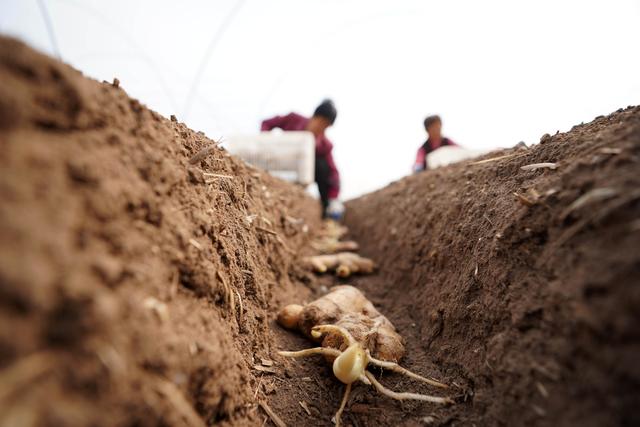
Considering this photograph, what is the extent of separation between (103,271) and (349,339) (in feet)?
3.19

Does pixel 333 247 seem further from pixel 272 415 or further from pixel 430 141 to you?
pixel 430 141

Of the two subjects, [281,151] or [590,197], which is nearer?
[590,197]

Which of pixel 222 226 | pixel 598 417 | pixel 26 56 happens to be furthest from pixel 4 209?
pixel 598 417

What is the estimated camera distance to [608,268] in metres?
0.81

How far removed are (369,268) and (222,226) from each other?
1.66m

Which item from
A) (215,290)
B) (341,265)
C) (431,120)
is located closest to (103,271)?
(215,290)

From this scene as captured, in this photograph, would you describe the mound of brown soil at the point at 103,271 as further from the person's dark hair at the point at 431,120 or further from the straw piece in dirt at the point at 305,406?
the person's dark hair at the point at 431,120

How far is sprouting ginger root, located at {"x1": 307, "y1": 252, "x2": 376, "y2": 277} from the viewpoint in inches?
105

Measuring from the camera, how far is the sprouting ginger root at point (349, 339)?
127cm

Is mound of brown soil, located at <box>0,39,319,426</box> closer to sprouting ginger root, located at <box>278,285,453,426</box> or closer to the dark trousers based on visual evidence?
sprouting ginger root, located at <box>278,285,453,426</box>

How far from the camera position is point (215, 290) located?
1.17m

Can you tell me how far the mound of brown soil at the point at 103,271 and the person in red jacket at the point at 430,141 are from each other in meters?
5.71

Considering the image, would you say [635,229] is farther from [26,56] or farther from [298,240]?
[298,240]


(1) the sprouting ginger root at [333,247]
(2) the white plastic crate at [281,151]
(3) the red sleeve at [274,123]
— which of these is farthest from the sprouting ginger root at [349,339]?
(3) the red sleeve at [274,123]
